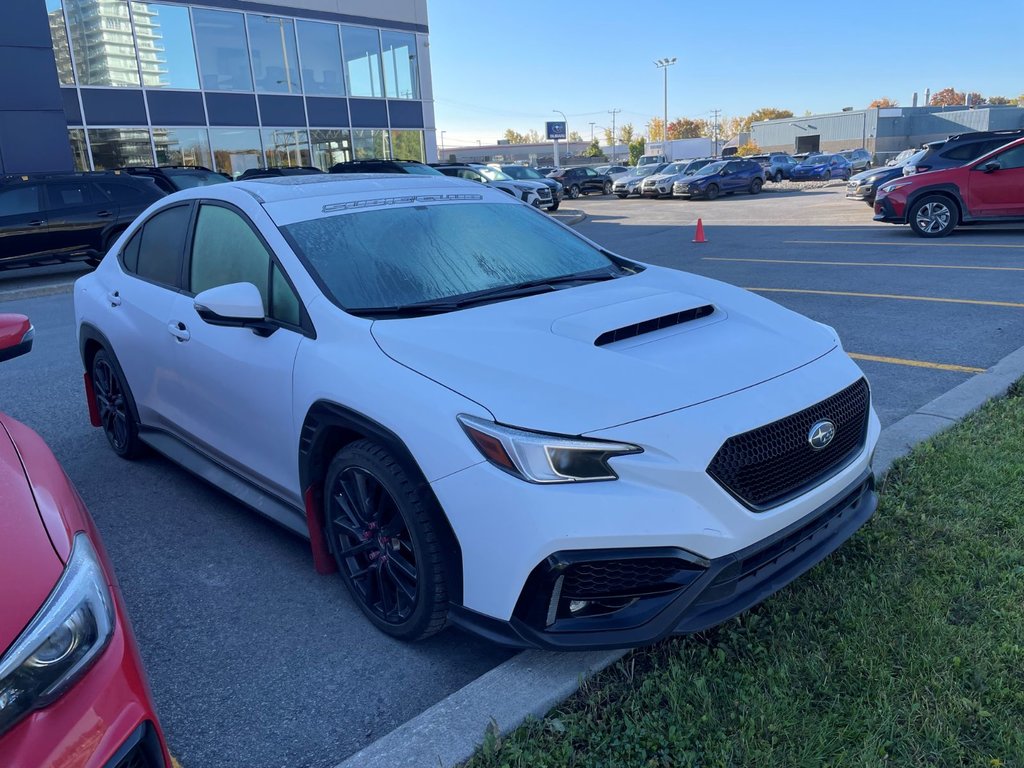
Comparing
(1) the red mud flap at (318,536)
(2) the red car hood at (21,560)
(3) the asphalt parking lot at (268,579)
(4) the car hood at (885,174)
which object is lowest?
(3) the asphalt parking lot at (268,579)

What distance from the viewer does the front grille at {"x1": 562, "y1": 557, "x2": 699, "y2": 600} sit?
7.88 feet

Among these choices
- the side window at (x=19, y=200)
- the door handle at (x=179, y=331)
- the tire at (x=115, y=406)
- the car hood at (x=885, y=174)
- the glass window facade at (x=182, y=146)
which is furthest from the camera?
the glass window facade at (x=182, y=146)

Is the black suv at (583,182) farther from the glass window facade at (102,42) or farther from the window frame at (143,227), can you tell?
the window frame at (143,227)

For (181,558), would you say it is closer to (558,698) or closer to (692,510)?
(558,698)

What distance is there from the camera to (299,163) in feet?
88.0

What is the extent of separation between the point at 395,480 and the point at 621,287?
139 cm

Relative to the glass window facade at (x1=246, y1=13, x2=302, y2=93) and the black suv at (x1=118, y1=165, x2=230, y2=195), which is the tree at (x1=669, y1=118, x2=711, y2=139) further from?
the black suv at (x1=118, y1=165, x2=230, y2=195)

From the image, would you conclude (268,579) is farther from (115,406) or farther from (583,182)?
(583,182)

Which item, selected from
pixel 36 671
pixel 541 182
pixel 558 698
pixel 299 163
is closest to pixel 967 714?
pixel 558 698

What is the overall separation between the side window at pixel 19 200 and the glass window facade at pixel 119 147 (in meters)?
9.93

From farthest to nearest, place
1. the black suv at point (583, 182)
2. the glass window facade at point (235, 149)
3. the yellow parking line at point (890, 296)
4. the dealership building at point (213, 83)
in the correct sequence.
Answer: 1. the black suv at point (583, 182)
2. the glass window facade at point (235, 149)
3. the dealership building at point (213, 83)
4. the yellow parking line at point (890, 296)

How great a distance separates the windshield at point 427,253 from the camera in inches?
129

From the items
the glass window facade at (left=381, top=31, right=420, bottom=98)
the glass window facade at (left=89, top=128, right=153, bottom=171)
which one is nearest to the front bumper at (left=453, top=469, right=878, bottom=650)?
the glass window facade at (left=89, top=128, right=153, bottom=171)

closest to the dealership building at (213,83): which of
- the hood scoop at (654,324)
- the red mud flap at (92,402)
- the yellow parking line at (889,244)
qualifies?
the red mud flap at (92,402)
